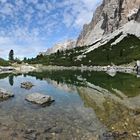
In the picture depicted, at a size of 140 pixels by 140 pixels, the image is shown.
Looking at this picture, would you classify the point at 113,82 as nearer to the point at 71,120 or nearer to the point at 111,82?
the point at 111,82

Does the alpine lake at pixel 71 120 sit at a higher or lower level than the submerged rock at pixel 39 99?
lower

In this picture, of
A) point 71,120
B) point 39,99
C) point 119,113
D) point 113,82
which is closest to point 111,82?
point 113,82

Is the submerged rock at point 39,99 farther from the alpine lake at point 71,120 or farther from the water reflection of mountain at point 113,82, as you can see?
the water reflection of mountain at point 113,82

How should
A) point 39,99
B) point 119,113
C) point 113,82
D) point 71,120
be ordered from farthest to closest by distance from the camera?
point 113,82
point 39,99
point 119,113
point 71,120

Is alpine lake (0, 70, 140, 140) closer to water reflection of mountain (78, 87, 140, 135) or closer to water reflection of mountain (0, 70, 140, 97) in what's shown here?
water reflection of mountain (78, 87, 140, 135)

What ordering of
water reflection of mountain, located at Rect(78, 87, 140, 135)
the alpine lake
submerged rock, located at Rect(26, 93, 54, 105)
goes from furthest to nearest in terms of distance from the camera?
submerged rock, located at Rect(26, 93, 54, 105) → water reflection of mountain, located at Rect(78, 87, 140, 135) → the alpine lake

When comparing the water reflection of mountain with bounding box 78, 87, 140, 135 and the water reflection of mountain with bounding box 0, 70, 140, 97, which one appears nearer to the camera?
the water reflection of mountain with bounding box 78, 87, 140, 135

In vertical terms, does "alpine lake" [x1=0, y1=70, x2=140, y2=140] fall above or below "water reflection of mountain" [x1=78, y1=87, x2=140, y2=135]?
below

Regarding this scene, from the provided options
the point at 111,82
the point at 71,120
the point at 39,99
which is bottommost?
the point at 71,120

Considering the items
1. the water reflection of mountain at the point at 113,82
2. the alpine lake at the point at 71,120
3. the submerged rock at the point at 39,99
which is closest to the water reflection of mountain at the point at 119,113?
the alpine lake at the point at 71,120

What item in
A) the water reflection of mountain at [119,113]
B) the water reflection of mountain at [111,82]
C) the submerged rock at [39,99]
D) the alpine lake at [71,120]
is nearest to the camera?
the alpine lake at [71,120]

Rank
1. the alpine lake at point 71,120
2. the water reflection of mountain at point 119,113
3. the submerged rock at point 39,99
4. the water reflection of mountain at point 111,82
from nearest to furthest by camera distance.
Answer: the alpine lake at point 71,120
the water reflection of mountain at point 119,113
the submerged rock at point 39,99
the water reflection of mountain at point 111,82

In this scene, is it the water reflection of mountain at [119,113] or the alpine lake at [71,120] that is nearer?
the alpine lake at [71,120]

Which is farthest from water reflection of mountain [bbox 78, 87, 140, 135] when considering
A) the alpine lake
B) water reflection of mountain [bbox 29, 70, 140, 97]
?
water reflection of mountain [bbox 29, 70, 140, 97]
